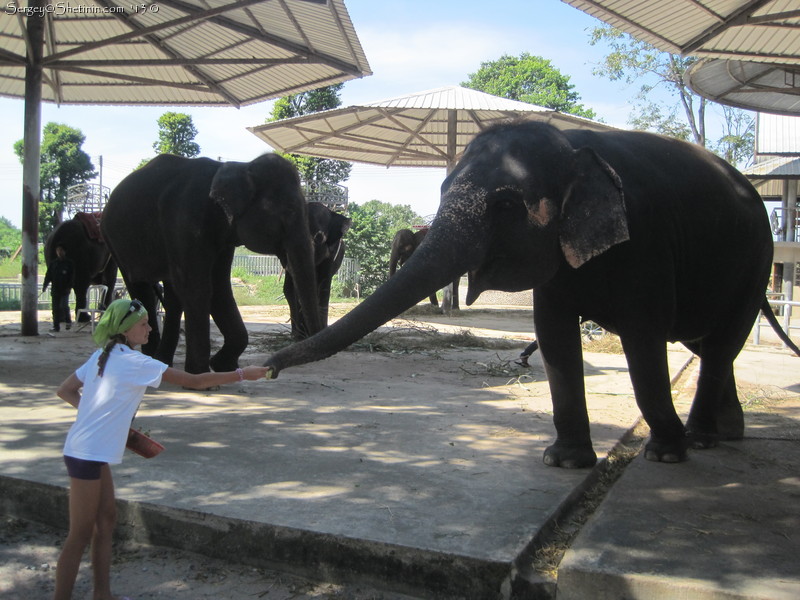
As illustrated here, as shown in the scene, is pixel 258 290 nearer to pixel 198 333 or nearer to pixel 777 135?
pixel 777 135

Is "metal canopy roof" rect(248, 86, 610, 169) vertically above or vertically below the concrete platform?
above

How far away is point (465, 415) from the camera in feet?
19.6

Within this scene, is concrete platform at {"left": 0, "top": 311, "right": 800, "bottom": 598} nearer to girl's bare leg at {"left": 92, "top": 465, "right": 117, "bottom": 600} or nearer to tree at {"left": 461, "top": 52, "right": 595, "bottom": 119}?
girl's bare leg at {"left": 92, "top": 465, "right": 117, "bottom": 600}

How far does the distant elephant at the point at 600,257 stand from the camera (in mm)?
3568

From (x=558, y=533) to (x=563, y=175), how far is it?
1.77m

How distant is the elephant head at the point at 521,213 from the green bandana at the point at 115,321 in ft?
4.09

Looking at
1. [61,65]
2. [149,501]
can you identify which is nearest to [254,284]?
[61,65]

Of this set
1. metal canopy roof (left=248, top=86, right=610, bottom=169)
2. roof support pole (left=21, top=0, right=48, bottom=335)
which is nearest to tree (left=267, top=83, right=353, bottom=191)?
metal canopy roof (left=248, top=86, right=610, bottom=169)

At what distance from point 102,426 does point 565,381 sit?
2.64 m

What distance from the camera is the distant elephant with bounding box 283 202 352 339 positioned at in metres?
10.7

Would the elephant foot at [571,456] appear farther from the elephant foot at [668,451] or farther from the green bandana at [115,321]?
the green bandana at [115,321]

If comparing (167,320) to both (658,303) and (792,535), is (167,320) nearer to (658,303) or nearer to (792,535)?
(658,303)

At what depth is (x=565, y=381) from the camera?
14.5 ft

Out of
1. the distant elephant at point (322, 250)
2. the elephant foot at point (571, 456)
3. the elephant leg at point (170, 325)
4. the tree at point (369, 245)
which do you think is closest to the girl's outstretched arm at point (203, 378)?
the elephant foot at point (571, 456)
